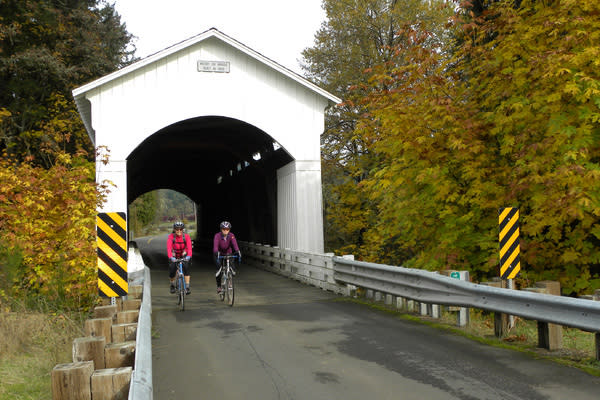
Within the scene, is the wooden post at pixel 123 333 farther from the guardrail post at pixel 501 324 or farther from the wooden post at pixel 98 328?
the guardrail post at pixel 501 324

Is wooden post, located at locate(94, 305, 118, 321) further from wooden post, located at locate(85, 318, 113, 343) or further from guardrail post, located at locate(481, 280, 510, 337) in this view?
guardrail post, located at locate(481, 280, 510, 337)

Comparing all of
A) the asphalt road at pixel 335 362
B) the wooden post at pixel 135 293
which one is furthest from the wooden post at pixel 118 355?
the wooden post at pixel 135 293

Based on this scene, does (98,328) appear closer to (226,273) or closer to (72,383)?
(72,383)

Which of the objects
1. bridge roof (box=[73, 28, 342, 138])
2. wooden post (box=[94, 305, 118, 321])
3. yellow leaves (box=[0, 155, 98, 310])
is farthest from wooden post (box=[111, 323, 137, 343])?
bridge roof (box=[73, 28, 342, 138])

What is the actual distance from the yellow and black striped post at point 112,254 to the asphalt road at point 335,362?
3.09 feet

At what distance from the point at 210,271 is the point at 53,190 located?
1007 cm

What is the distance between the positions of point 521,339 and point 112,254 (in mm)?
5203

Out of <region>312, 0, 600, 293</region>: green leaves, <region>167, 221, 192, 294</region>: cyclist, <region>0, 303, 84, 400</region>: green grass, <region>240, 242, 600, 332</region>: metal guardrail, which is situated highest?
<region>312, 0, 600, 293</region>: green leaves

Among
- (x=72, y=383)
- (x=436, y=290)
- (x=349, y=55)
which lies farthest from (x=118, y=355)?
(x=349, y=55)

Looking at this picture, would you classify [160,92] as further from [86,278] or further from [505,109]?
[505,109]

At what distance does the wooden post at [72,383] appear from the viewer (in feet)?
10.1

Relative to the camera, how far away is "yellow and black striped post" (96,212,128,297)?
6.83 metres

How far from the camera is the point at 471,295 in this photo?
6.66 meters

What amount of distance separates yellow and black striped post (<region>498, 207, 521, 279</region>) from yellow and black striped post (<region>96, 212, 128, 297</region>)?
199 inches
